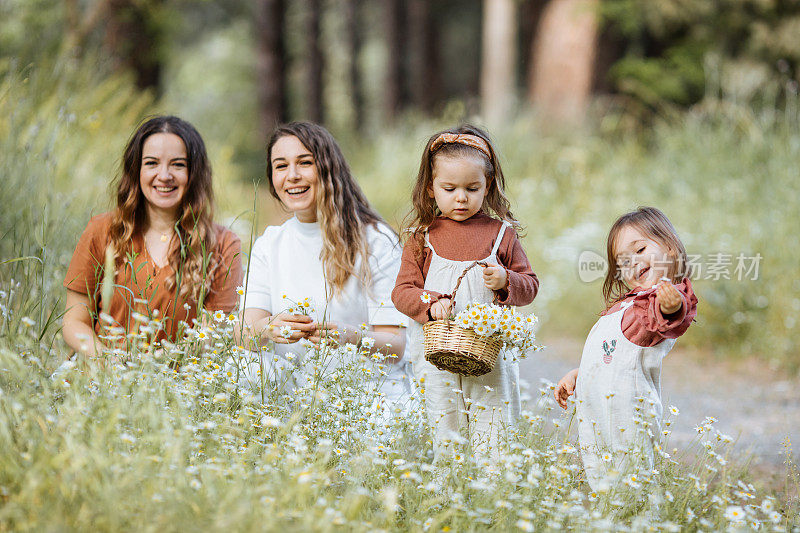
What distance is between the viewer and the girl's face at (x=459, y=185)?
3.26 meters

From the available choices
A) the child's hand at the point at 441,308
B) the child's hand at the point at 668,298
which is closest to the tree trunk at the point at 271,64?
the child's hand at the point at 441,308

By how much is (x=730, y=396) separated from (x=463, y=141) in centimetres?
349

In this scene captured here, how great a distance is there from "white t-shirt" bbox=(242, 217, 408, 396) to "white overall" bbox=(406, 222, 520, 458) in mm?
420

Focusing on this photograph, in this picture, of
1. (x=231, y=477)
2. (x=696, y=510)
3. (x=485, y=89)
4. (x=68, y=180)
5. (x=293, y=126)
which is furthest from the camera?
(x=485, y=89)

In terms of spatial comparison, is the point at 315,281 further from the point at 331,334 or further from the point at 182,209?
the point at 182,209

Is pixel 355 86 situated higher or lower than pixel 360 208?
higher

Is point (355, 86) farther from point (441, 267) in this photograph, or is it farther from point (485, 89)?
point (441, 267)

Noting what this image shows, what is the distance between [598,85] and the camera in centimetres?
1184

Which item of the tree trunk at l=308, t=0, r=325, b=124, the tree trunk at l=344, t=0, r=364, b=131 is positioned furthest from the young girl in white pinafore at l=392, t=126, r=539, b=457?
the tree trunk at l=344, t=0, r=364, b=131

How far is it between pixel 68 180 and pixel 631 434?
14.5ft

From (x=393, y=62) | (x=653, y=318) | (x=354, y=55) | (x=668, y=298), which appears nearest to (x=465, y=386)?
(x=653, y=318)

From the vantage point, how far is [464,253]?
3.34 meters

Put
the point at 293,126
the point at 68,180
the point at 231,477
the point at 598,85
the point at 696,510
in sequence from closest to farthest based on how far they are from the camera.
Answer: the point at 231,477 < the point at 696,510 < the point at 293,126 < the point at 68,180 < the point at 598,85

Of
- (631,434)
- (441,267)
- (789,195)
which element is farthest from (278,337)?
(789,195)
